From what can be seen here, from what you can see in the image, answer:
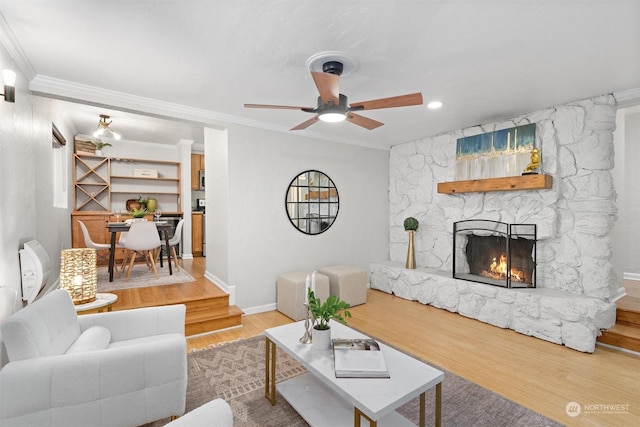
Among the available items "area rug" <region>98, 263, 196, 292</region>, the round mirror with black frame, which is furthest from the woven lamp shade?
the round mirror with black frame

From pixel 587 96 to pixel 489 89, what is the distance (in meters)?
1.10

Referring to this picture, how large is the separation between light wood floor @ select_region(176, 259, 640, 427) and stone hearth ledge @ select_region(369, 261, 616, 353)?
4.3 inches

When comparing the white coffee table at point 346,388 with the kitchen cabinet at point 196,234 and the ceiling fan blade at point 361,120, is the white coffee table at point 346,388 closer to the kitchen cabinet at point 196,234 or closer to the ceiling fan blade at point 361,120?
the ceiling fan blade at point 361,120

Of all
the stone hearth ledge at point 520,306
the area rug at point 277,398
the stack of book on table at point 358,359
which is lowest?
the area rug at point 277,398

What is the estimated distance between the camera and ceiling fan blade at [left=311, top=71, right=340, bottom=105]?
1.85 m

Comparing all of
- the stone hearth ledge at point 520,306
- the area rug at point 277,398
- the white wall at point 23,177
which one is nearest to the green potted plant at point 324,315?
the area rug at point 277,398

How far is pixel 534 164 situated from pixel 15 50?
4742 mm

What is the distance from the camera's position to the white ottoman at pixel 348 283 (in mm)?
4078

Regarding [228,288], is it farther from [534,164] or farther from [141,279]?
[534,164]

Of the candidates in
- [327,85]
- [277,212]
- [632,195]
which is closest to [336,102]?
[327,85]

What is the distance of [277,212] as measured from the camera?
4.08m

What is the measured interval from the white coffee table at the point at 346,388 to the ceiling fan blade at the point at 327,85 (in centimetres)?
169

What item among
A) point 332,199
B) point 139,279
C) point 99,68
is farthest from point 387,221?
point 99,68

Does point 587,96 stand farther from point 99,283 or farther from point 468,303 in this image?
point 99,283
